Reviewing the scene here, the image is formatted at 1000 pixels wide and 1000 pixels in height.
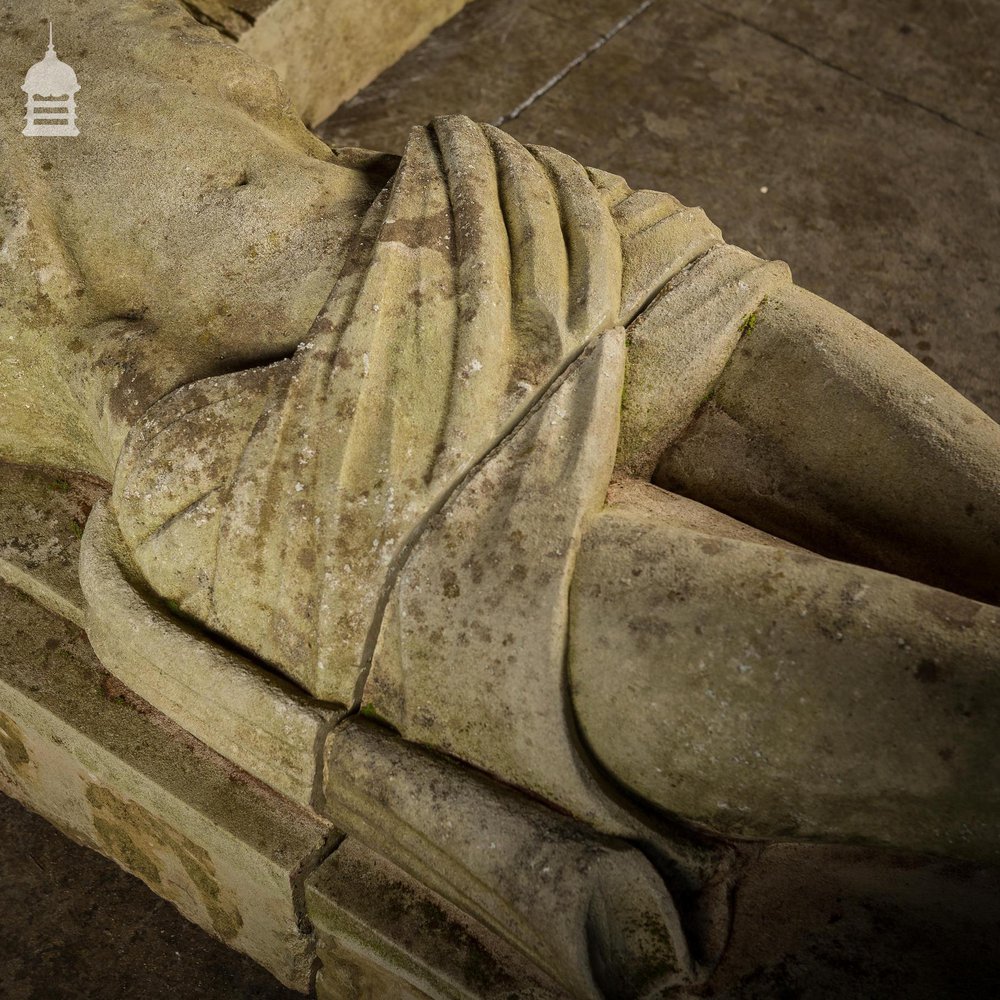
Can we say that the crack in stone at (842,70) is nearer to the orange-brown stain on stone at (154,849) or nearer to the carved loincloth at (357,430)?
the carved loincloth at (357,430)

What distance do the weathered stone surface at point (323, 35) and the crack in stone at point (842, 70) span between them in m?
1.06

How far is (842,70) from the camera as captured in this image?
418 centimetres

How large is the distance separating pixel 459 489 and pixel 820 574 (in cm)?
56

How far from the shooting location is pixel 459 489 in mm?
1740

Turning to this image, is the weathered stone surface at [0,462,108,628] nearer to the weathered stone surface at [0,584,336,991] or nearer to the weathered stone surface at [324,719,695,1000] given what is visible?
the weathered stone surface at [0,584,336,991]

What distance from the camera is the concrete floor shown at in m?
2.44

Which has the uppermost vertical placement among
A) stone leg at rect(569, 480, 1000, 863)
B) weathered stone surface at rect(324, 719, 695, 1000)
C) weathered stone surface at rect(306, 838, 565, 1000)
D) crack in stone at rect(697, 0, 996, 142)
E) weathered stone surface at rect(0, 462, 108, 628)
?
stone leg at rect(569, 480, 1000, 863)

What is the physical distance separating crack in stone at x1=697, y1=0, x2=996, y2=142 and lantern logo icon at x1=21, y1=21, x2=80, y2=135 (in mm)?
3095

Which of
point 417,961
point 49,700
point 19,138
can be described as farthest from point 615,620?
point 19,138

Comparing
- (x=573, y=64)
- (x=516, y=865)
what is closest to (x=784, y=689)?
(x=516, y=865)

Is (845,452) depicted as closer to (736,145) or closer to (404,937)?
(404,937)

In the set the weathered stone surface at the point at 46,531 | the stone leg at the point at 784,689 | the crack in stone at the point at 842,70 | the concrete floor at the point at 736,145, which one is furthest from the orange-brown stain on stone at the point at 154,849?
the crack in stone at the point at 842,70

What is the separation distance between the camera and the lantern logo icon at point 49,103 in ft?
6.57

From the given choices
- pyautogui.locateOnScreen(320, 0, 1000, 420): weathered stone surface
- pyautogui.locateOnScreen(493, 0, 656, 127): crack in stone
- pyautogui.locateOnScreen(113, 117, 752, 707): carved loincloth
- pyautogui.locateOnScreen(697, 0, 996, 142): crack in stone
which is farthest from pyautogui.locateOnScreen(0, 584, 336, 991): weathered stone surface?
pyautogui.locateOnScreen(697, 0, 996, 142): crack in stone
